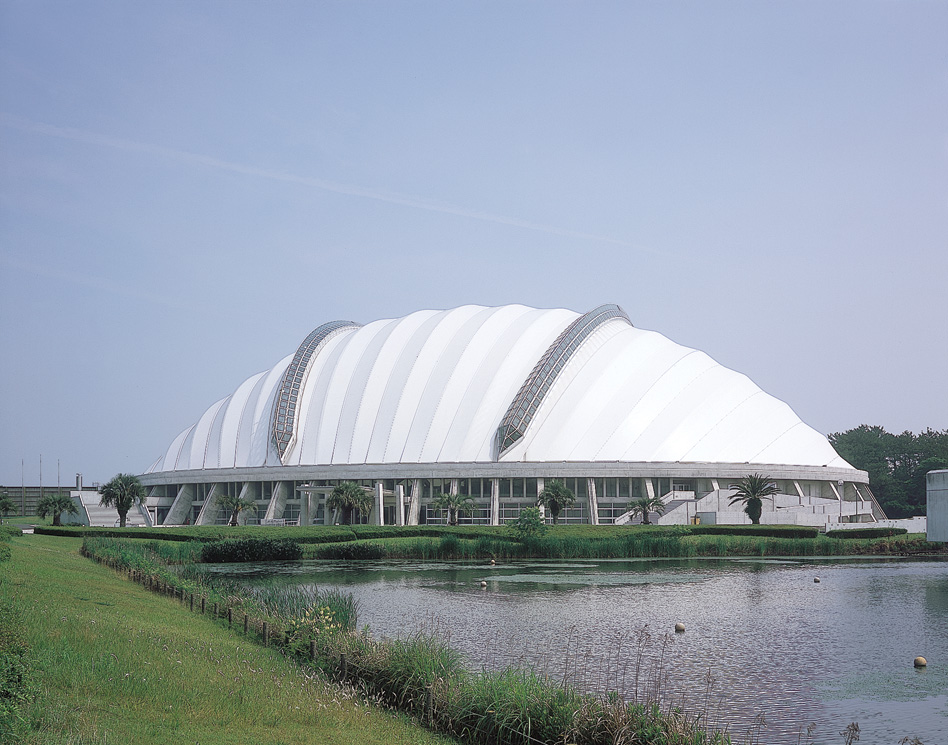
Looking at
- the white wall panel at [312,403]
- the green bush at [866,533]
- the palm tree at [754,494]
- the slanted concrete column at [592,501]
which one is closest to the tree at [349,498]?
the white wall panel at [312,403]

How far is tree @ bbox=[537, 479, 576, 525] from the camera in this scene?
62125 millimetres

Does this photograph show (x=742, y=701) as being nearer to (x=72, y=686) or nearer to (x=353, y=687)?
(x=353, y=687)

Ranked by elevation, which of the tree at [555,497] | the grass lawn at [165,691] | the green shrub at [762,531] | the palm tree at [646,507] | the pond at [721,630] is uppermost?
the tree at [555,497]

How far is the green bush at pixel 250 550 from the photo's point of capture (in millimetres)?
44750

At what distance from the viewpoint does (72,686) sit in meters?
12.3

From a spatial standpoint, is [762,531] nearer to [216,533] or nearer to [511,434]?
[511,434]

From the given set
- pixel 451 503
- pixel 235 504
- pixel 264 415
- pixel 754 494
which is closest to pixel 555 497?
pixel 451 503

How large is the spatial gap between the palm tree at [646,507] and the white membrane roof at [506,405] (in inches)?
157

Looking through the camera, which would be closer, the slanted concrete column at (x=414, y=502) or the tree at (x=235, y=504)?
the tree at (x=235, y=504)

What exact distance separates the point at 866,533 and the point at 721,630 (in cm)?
3715

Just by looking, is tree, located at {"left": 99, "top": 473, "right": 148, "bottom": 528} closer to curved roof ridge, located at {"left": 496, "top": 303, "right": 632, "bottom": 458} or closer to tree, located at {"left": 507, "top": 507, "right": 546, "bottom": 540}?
curved roof ridge, located at {"left": 496, "top": 303, "right": 632, "bottom": 458}

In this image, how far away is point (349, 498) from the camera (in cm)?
6488

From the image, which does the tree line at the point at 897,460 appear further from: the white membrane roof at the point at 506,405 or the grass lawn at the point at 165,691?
the grass lawn at the point at 165,691

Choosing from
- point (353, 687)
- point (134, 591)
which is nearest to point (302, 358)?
point (134, 591)
